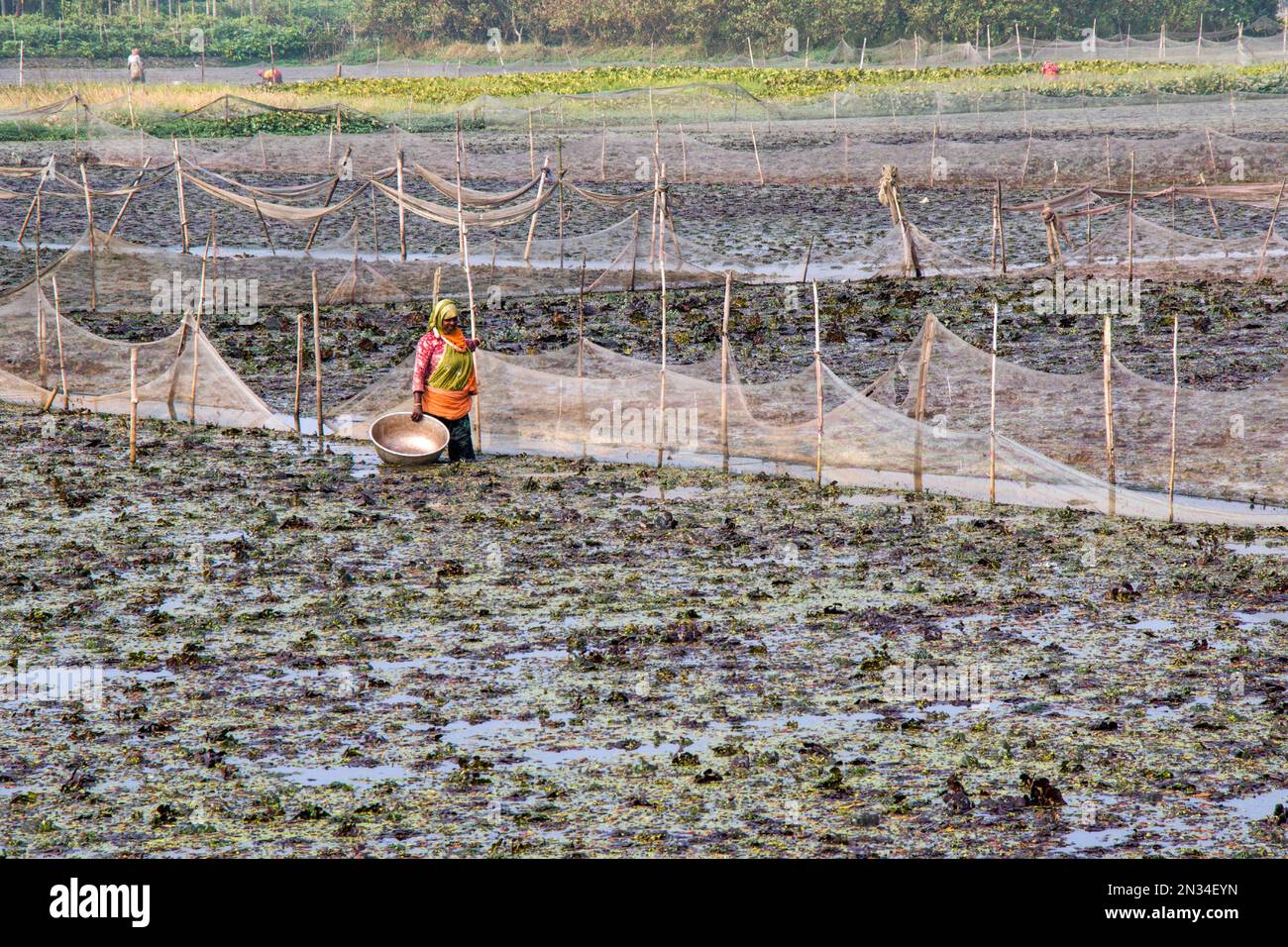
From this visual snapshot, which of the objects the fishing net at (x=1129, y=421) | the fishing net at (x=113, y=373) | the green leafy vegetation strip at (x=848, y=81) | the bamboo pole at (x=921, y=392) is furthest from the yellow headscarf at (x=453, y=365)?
the green leafy vegetation strip at (x=848, y=81)

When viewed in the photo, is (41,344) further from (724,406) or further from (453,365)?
(724,406)

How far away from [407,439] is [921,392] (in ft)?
14.4

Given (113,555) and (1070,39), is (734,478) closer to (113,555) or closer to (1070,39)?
(113,555)

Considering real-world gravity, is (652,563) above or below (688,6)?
below

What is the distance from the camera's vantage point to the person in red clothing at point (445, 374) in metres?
14.7

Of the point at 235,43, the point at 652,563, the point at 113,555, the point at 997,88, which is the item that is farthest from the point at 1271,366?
the point at 235,43

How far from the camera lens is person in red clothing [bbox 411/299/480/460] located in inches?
578

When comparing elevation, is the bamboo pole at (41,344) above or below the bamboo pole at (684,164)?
below

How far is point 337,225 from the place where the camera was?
31.2 meters

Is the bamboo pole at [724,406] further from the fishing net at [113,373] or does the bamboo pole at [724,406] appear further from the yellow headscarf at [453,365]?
the fishing net at [113,373]

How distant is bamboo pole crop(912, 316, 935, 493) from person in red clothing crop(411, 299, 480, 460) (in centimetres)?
369

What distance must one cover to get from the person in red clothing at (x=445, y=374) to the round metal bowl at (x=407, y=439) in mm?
95

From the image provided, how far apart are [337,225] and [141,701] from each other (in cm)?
2280
